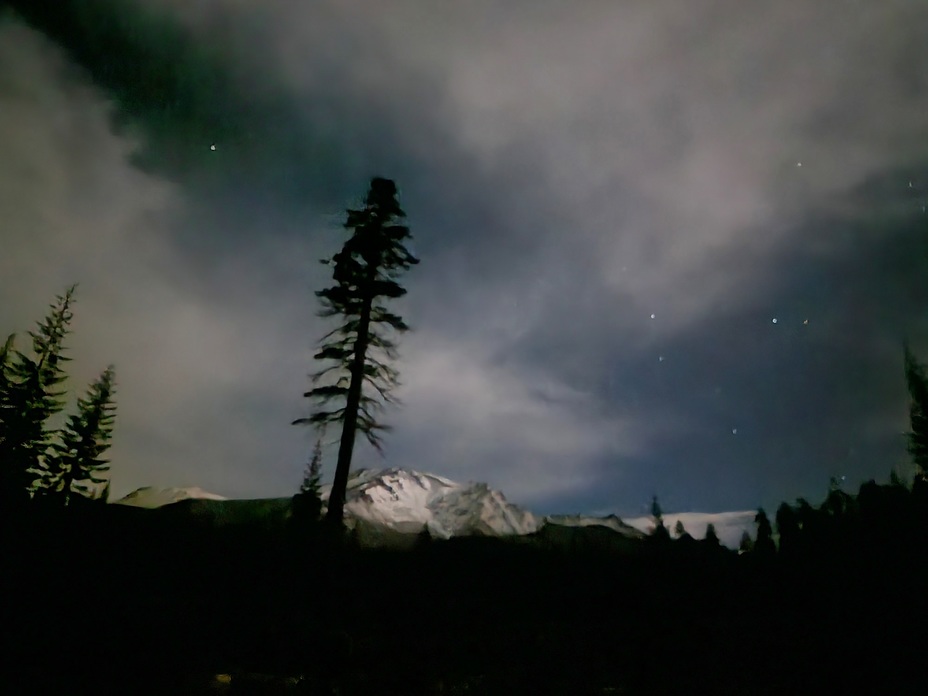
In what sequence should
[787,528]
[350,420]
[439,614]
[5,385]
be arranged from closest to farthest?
[439,614], [787,528], [350,420], [5,385]

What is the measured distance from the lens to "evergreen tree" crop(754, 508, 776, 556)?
43.9 ft

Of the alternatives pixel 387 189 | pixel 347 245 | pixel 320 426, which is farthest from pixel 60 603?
pixel 387 189

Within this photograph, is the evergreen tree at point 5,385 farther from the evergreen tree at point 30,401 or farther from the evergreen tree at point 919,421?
the evergreen tree at point 919,421

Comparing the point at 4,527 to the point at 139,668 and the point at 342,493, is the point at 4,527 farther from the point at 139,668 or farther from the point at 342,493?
the point at 342,493

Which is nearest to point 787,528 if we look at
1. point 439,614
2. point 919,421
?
point 439,614

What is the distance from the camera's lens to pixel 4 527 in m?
10.4

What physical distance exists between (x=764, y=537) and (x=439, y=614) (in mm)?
12262

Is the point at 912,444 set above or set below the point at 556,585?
above

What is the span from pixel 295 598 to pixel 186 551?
3191 mm

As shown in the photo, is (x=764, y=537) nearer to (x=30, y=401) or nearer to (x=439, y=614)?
(x=439, y=614)

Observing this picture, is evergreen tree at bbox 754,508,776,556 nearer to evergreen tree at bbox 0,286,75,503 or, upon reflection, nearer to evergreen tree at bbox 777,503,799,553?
evergreen tree at bbox 777,503,799,553

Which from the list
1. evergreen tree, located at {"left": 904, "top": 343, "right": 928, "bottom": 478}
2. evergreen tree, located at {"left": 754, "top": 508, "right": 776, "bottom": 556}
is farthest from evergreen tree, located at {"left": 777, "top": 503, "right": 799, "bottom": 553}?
evergreen tree, located at {"left": 904, "top": 343, "right": 928, "bottom": 478}

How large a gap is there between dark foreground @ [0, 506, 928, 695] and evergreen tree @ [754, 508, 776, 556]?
57cm

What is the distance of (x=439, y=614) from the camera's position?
1050 cm
